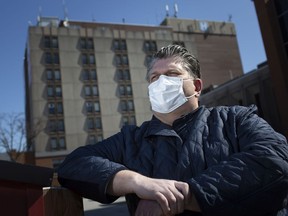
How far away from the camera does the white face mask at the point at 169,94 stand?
228cm

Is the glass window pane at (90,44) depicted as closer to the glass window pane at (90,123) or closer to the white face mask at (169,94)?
the glass window pane at (90,123)

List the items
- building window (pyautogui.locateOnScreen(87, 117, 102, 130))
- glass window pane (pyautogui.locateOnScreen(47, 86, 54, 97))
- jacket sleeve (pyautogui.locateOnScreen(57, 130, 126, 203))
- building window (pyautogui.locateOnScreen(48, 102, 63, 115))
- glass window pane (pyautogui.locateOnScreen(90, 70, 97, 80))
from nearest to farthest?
1. jacket sleeve (pyautogui.locateOnScreen(57, 130, 126, 203))
2. building window (pyautogui.locateOnScreen(48, 102, 63, 115))
3. glass window pane (pyautogui.locateOnScreen(47, 86, 54, 97))
4. building window (pyautogui.locateOnScreen(87, 117, 102, 130))
5. glass window pane (pyautogui.locateOnScreen(90, 70, 97, 80))

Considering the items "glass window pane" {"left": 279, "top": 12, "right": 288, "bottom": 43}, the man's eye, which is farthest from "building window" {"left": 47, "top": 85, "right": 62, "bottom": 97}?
the man's eye

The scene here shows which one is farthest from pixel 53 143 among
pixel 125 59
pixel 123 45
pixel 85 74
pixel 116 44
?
pixel 123 45

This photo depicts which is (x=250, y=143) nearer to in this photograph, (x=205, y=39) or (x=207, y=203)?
(x=207, y=203)

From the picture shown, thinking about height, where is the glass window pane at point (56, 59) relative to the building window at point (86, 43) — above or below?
below

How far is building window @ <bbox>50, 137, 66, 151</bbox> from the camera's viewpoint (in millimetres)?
51188

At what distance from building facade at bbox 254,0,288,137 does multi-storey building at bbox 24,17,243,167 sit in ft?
111

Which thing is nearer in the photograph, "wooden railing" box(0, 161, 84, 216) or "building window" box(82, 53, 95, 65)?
"wooden railing" box(0, 161, 84, 216)

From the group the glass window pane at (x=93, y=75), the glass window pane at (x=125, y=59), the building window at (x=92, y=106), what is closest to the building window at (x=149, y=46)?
the glass window pane at (x=125, y=59)

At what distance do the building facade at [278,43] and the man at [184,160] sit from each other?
2013 cm

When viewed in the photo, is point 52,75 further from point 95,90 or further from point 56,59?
point 95,90

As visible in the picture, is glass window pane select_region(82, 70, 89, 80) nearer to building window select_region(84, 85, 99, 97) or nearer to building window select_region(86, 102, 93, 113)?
building window select_region(84, 85, 99, 97)

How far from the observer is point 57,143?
169 ft
